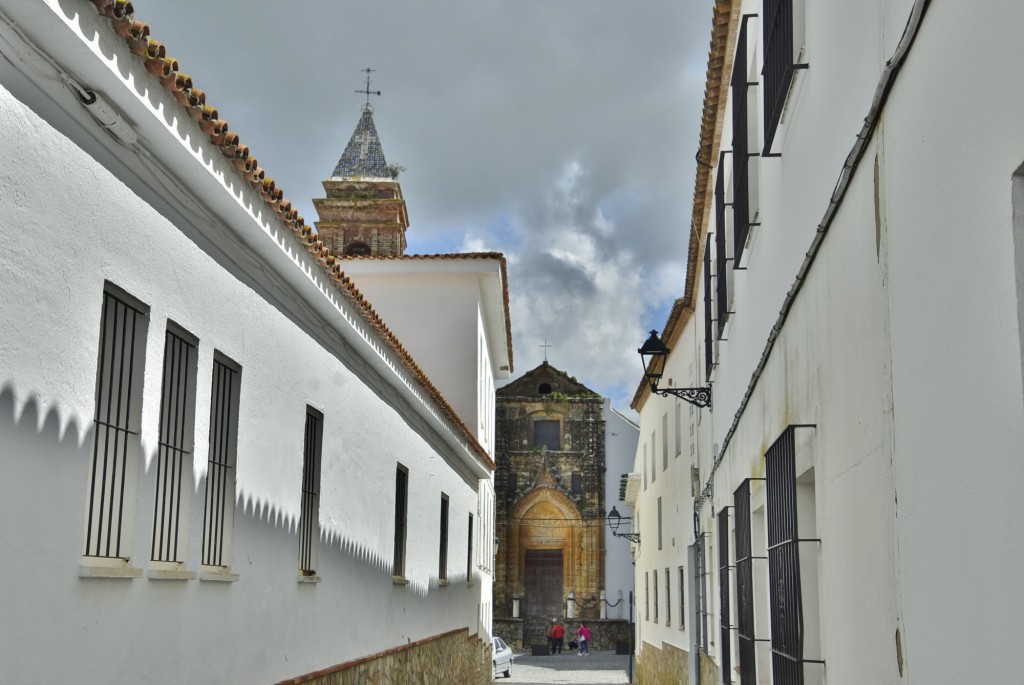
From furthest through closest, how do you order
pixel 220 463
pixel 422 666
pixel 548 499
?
pixel 548 499 → pixel 422 666 → pixel 220 463

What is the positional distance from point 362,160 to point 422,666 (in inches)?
861

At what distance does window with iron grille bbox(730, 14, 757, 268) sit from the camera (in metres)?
8.24

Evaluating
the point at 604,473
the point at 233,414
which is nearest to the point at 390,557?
the point at 233,414

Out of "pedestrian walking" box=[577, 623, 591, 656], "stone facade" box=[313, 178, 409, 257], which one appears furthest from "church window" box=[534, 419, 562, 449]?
"stone facade" box=[313, 178, 409, 257]

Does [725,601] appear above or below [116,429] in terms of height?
below

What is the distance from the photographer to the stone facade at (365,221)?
3247 cm

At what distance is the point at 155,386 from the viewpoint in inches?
242

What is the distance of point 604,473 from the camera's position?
47.8 metres

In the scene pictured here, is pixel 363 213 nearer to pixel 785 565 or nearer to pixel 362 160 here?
pixel 362 160

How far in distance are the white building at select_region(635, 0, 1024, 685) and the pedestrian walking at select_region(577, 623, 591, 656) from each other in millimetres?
34345

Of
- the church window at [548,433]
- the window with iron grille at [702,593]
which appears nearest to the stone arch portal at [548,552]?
the church window at [548,433]

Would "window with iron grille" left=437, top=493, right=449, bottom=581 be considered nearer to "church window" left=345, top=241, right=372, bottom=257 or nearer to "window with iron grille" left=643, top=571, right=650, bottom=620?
"window with iron grille" left=643, top=571, right=650, bottom=620

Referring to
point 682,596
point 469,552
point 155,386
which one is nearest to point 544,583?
→ point 469,552

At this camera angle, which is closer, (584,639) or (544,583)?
(584,639)
